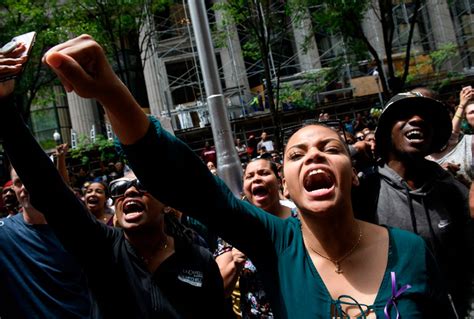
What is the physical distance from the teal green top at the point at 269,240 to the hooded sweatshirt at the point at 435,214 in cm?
87

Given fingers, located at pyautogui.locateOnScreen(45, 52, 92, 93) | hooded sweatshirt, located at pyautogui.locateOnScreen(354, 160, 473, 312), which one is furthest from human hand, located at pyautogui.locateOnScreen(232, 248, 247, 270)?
fingers, located at pyautogui.locateOnScreen(45, 52, 92, 93)

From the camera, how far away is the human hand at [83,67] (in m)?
1.41

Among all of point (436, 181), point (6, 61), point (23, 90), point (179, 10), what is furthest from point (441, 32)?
point (6, 61)

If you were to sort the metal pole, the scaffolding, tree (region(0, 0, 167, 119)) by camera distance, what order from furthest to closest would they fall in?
the scaffolding
tree (region(0, 0, 167, 119))
the metal pole

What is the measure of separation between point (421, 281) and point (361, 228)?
345 mm

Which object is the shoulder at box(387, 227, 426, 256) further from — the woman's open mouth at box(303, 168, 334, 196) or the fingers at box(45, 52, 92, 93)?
the fingers at box(45, 52, 92, 93)

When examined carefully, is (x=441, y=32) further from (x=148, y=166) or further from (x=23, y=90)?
(x=148, y=166)

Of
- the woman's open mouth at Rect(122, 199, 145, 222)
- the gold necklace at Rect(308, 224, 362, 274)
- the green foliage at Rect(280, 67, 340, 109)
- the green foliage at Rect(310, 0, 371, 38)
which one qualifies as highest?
the green foliage at Rect(310, 0, 371, 38)

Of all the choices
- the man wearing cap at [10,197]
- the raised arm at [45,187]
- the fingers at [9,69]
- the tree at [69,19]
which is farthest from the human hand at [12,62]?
the tree at [69,19]

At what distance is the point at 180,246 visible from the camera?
2984mm

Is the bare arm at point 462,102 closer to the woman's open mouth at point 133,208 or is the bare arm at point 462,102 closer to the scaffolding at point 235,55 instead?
the woman's open mouth at point 133,208

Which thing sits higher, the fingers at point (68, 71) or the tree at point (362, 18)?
the tree at point (362, 18)

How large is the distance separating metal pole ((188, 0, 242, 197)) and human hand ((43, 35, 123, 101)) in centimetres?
659

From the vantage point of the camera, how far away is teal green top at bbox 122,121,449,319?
1697mm
